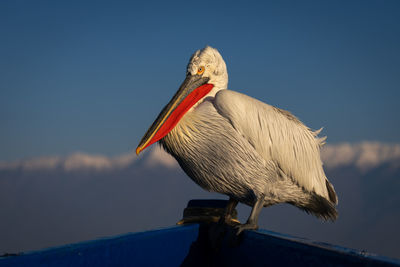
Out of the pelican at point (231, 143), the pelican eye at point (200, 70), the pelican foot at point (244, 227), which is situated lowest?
the pelican foot at point (244, 227)

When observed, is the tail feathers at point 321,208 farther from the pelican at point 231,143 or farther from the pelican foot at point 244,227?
the pelican foot at point 244,227

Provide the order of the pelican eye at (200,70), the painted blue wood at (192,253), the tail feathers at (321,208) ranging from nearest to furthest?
the painted blue wood at (192,253) < the pelican eye at (200,70) < the tail feathers at (321,208)

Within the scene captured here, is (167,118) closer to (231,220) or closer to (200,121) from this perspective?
(200,121)

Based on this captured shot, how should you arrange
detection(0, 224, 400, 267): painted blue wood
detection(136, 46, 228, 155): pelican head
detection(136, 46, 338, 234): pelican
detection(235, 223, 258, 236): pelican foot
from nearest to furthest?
1. detection(0, 224, 400, 267): painted blue wood
2. detection(235, 223, 258, 236): pelican foot
3. detection(136, 46, 338, 234): pelican
4. detection(136, 46, 228, 155): pelican head

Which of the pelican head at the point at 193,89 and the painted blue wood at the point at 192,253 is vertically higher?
the pelican head at the point at 193,89

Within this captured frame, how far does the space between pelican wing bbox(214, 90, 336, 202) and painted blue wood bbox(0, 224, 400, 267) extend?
2.03ft

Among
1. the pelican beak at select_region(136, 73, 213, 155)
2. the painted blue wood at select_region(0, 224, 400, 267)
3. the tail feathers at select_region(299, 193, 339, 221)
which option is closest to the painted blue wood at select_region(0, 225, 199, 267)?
the painted blue wood at select_region(0, 224, 400, 267)

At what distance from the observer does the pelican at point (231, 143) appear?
89.7 inches

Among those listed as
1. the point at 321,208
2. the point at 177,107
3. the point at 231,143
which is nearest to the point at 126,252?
the point at 231,143

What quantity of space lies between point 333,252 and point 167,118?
1.37 m

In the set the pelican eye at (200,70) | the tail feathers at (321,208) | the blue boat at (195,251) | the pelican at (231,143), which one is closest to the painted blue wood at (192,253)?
the blue boat at (195,251)

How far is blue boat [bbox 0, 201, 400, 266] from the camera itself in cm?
141

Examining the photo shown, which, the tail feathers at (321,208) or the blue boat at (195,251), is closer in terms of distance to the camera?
the blue boat at (195,251)

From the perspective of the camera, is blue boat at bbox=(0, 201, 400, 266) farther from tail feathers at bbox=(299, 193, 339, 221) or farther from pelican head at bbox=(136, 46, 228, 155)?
tail feathers at bbox=(299, 193, 339, 221)
